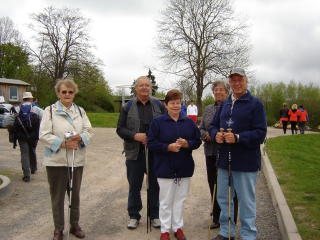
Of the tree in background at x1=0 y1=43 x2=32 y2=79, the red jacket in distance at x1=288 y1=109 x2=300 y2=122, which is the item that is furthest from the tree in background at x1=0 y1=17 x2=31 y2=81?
the red jacket in distance at x1=288 y1=109 x2=300 y2=122

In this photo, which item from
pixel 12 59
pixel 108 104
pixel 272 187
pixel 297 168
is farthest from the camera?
pixel 108 104

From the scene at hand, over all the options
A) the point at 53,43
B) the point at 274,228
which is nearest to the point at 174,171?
the point at 274,228

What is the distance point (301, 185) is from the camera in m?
→ 7.73

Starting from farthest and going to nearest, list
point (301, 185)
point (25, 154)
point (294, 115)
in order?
point (294, 115) < point (25, 154) < point (301, 185)

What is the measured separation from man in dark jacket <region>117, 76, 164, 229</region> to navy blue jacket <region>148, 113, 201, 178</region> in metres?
0.38

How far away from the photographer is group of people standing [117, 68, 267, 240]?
171 inches

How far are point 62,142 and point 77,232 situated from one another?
1.28m

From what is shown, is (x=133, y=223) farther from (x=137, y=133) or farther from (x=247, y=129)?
(x=247, y=129)

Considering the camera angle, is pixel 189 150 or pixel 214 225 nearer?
pixel 189 150

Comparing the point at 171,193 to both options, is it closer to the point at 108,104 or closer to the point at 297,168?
the point at 297,168

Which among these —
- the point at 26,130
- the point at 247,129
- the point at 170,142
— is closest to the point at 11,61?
the point at 26,130

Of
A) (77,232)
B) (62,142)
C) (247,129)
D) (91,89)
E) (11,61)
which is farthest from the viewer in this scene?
(11,61)

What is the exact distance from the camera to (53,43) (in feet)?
148

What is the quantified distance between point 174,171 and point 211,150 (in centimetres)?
74
